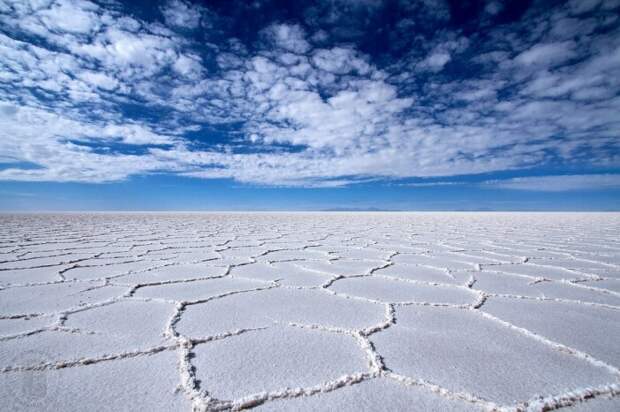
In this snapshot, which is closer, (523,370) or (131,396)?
(131,396)

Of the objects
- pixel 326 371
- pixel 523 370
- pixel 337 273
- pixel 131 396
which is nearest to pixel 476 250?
pixel 337 273

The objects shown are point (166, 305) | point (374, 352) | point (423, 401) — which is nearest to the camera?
point (423, 401)

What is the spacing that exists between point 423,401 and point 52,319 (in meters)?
1.24

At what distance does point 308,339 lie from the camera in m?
→ 1.05

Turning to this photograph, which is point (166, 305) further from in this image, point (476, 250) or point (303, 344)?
point (476, 250)

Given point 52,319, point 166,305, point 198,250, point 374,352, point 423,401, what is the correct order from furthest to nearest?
point 198,250, point 166,305, point 52,319, point 374,352, point 423,401

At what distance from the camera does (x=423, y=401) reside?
2.37 ft

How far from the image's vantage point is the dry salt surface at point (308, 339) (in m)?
0.74

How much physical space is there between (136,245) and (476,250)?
324 cm

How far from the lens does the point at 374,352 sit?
95 cm

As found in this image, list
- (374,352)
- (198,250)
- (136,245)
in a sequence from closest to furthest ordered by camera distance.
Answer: (374,352)
(198,250)
(136,245)

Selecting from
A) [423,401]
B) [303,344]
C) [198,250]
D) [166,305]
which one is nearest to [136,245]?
[198,250]

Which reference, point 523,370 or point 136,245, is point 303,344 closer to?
point 523,370

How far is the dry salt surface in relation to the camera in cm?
74
